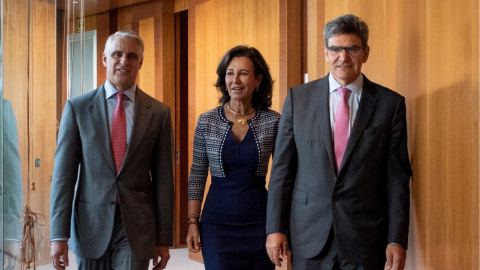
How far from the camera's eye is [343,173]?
2559 millimetres

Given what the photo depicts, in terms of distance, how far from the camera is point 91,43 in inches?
335

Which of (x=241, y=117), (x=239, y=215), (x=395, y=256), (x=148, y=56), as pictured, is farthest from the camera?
(x=148, y=56)

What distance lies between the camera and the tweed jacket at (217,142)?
3148mm

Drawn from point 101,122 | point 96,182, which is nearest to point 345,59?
point 101,122

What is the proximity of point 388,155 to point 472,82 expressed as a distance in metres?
0.49

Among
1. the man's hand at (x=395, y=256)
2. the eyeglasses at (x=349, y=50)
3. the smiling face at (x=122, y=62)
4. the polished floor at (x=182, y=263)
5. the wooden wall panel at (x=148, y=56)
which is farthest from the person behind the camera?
the wooden wall panel at (x=148, y=56)

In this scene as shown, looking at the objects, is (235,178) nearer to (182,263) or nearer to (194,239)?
(194,239)

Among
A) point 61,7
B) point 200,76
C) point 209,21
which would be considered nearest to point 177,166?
point 200,76

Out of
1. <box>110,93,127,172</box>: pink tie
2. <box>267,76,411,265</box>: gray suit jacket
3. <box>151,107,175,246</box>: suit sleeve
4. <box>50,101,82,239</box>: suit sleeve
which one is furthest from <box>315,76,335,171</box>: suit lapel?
<box>50,101,82,239</box>: suit sleeve

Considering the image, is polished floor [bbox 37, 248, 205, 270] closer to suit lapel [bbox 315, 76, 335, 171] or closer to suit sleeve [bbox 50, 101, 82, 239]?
suit sleeve [bbox 50, 101, 82, 239]

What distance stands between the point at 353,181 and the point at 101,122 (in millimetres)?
1133

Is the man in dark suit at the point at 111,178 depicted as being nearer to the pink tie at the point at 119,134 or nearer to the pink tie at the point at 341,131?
the pink tie at the point at 119,134

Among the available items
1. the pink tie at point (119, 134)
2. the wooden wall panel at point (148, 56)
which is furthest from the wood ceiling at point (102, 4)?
the pink tie at point (119, 134)

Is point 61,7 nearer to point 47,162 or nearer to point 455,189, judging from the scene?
point 47,162
